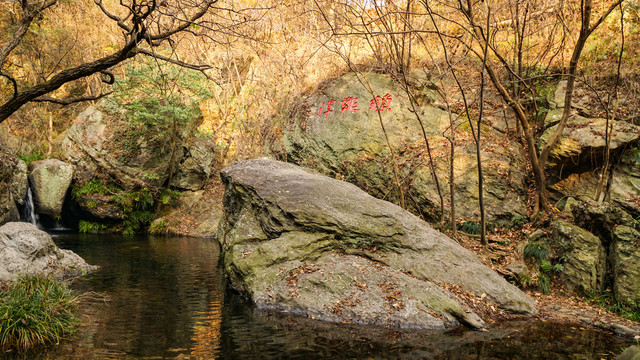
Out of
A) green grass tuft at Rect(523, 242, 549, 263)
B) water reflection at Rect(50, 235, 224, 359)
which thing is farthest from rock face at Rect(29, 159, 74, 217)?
green grass tuft at Rect(523, 242, 549, 263)

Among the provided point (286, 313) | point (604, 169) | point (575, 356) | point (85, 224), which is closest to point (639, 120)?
point (604, 169)

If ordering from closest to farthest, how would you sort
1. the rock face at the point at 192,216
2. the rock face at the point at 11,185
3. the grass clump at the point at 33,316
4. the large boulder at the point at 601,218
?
the grass clump at the point at 33,316 < the large boulder at the point at 601,218 < the rock face at the point at 11,185 < the rock face at the point at 192,216

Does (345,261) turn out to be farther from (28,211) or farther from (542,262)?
(28,211)

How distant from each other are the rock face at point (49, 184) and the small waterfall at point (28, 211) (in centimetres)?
16

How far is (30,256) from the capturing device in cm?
866

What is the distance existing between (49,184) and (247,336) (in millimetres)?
15251

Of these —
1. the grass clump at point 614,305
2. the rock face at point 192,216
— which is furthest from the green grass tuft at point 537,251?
the rock face at point 192,216

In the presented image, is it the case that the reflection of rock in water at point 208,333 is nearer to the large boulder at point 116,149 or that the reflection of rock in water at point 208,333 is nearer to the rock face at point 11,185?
the rock face at point 11,185

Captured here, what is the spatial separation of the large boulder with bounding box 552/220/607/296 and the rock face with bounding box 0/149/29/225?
1750 centimetres

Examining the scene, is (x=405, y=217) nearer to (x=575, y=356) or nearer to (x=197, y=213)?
(x=575, y=356)

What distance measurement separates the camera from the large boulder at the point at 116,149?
17.9 m

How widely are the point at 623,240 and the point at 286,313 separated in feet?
22.5

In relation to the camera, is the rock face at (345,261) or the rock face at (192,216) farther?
the rock face at (192,216)

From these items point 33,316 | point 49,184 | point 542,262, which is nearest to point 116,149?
point 49,184
